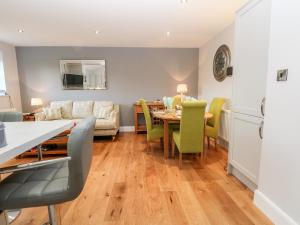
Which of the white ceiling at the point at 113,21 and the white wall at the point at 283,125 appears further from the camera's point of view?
the white ceiling at the point at 113,21

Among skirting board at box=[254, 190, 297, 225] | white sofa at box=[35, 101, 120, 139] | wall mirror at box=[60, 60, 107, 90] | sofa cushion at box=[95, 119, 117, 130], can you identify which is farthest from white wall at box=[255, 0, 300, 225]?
wall mirror at box=[60, 60, 107, 90]

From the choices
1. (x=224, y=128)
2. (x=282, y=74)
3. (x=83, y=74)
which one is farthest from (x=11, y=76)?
(x=282, y=74)

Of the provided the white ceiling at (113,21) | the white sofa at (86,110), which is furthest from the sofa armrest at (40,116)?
the white ceiling at (113,21)

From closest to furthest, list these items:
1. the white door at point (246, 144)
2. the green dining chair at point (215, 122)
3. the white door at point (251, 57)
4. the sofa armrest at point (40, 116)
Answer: the white door at point (251, 57) < the white door at point (246, 144) < the green dining chair at point (215, 122) < the sofa armrest at point (40, 116)

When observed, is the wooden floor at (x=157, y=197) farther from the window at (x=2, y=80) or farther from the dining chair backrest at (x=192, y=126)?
the window at (x=2, y=80)

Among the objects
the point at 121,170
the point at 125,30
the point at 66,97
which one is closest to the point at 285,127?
the point at 121,170

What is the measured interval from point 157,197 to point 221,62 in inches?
115

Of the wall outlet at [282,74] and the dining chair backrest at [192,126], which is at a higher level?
the wall outlet at [282,74]

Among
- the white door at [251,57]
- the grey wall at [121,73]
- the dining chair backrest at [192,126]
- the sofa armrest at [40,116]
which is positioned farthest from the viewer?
the grey wall at [121,73]

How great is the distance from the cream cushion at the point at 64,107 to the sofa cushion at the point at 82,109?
0.33 ft

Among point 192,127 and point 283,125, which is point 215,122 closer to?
point 192,127

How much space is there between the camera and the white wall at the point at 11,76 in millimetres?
3939

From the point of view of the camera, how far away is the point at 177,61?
465 centimetres

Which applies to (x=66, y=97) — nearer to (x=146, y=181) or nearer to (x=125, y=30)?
(x=125, y=30)
